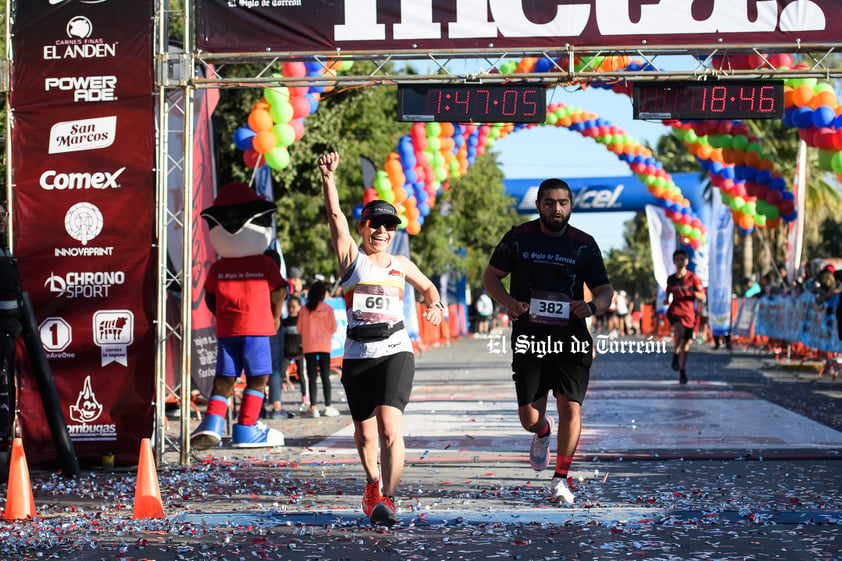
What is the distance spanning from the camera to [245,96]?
23750 millimetres

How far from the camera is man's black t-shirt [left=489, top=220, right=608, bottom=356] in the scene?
7.29 meters

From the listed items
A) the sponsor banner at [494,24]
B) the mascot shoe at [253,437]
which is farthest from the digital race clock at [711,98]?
the mascot shoe at [253,437]

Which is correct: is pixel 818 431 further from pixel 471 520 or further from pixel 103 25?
pixel 103 25

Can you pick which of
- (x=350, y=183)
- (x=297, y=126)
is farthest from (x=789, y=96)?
(x=350, y=183)

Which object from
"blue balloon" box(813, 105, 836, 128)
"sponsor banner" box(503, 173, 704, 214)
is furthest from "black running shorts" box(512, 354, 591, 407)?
"sponsor banner" box(503, 173, 704, 214)

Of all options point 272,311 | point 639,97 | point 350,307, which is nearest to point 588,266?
point 350,307

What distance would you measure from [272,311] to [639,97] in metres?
3.84

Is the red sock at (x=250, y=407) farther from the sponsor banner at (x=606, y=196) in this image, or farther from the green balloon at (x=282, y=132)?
the sponsor banner at (x=606, y=196)

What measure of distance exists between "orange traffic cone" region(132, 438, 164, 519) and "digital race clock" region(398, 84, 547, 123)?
13.8 ft

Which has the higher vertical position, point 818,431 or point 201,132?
point 201,132

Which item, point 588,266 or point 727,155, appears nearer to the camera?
point 588,266

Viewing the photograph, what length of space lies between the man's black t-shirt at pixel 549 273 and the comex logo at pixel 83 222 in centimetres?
357

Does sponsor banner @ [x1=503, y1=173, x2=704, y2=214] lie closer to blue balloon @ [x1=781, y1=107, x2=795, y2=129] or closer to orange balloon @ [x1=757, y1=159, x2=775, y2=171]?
orange balloon @ [x1=757, y1=159, x2=775, y2=171]

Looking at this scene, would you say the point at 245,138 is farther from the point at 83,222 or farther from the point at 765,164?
the point at 765,164
